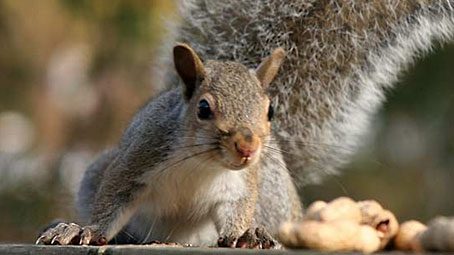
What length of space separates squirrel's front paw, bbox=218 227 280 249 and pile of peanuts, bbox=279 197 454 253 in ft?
0.65

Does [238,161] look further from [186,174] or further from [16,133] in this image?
[16,133]

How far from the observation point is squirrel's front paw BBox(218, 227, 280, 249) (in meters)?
2.30

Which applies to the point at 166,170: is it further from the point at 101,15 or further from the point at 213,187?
the point at 101,15

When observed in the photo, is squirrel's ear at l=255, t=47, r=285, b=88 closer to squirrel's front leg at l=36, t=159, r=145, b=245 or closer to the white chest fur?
the white chest fur

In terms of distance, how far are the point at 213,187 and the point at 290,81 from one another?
2.12ft


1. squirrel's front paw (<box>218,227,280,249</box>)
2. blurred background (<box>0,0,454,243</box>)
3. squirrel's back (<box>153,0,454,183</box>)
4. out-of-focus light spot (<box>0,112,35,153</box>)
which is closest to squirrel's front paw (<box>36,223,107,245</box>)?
squirrel's front paw (<box>218,227,280,249</box>)

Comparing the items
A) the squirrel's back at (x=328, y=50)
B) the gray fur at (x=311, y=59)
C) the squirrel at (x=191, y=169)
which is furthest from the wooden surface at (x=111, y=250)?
the squirrel's back at (x=328, y=50)

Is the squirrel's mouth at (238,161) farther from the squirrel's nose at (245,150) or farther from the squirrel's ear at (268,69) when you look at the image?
the squirrel's ear at (268,69)

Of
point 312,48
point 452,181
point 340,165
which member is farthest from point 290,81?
point 452,181

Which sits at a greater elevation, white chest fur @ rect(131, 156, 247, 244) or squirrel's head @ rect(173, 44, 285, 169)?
squirrel's head @ rect(173, 44, 285, 169)

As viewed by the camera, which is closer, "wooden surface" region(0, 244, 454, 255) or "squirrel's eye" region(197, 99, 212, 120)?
"wooden surface" region(0, 244, 454, 255)

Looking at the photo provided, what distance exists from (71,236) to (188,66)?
36 centimetres

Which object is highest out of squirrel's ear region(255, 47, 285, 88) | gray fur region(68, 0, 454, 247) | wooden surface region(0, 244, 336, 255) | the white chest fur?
gray fur region(68, 0, 454, 247)

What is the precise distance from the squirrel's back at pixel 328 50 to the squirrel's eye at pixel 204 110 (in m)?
0.68
